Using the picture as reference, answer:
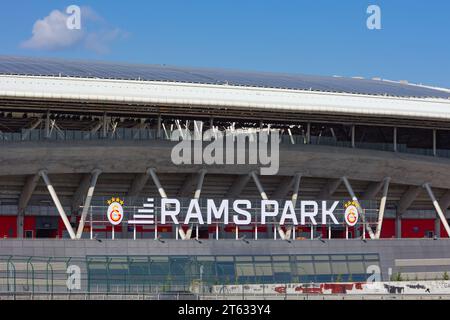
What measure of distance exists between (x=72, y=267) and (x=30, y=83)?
20.0 metres

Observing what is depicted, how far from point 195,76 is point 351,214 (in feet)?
57.7

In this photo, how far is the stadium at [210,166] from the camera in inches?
2958

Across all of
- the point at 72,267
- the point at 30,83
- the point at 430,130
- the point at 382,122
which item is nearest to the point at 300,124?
the point at 382,122

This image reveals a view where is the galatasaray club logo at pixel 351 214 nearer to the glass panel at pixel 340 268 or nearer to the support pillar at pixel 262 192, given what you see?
the support pillar at pixel 262 192

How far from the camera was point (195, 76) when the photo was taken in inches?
3452

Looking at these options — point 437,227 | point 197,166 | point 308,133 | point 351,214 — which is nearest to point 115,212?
point 197,166

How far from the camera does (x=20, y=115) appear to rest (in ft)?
261

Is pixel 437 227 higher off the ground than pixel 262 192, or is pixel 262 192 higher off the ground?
pixel 262 192

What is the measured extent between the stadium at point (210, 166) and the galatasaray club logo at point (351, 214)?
2.96 ft

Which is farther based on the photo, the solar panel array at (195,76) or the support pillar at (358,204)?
the support pillar at (358,204)

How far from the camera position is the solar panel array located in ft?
263

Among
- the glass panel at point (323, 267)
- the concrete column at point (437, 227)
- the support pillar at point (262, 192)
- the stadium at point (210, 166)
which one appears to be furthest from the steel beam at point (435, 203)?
the glass panel at point (323, 267)

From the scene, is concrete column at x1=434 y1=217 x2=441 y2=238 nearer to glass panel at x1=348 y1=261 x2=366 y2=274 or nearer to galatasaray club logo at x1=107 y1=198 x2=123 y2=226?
glass panel at x1=348 y1=261 x2=366 y2=274

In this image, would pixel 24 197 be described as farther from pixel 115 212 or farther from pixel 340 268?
pixel 340 268
